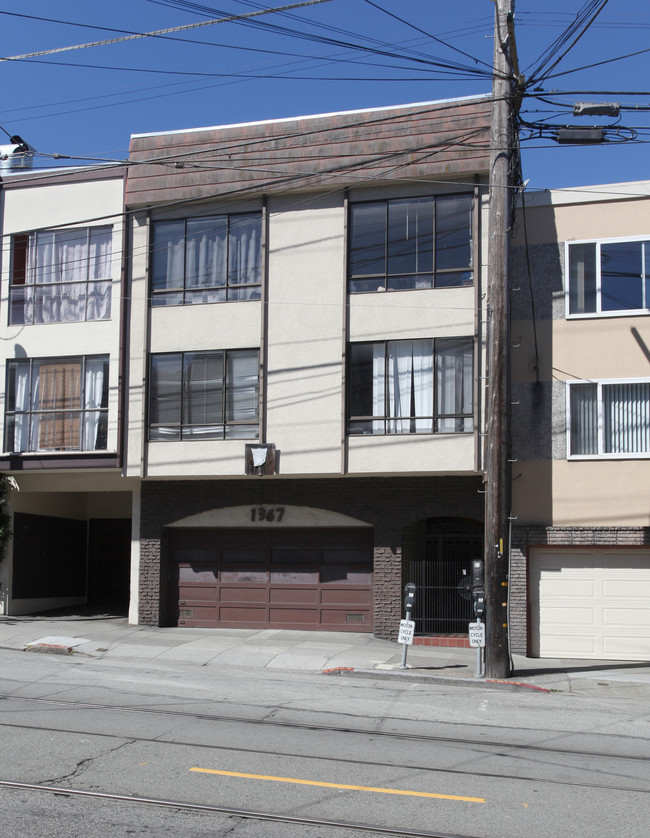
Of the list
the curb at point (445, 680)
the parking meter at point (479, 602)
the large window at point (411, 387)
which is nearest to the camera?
the curb at point (445, 680)

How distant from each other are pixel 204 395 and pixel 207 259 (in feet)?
9.62

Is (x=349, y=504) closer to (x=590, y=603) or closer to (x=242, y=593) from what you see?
(x=242, y=593)

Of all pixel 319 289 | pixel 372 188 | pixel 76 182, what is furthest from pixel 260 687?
pixel 76 182

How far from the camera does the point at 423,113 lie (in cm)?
1733

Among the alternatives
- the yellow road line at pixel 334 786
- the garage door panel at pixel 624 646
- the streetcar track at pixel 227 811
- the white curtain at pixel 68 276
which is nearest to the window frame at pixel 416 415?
the garage door panel at pixel 624 646

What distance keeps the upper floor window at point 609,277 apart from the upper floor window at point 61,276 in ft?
32.6

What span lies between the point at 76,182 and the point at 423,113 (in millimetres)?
7918

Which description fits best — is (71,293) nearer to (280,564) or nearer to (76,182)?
(76,182)

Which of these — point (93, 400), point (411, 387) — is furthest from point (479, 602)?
point (93, 400)

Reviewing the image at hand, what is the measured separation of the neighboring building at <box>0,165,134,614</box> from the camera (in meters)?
19.2

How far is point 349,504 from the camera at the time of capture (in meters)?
18.3

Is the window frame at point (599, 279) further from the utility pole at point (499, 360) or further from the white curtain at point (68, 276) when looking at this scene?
the white curtain at point (68, 276)

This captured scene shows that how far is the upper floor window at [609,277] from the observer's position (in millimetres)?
16562

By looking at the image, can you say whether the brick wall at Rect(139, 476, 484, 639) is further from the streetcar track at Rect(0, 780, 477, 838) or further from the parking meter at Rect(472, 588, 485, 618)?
the streetcar track at Rect(0, 780, 477, 838)
